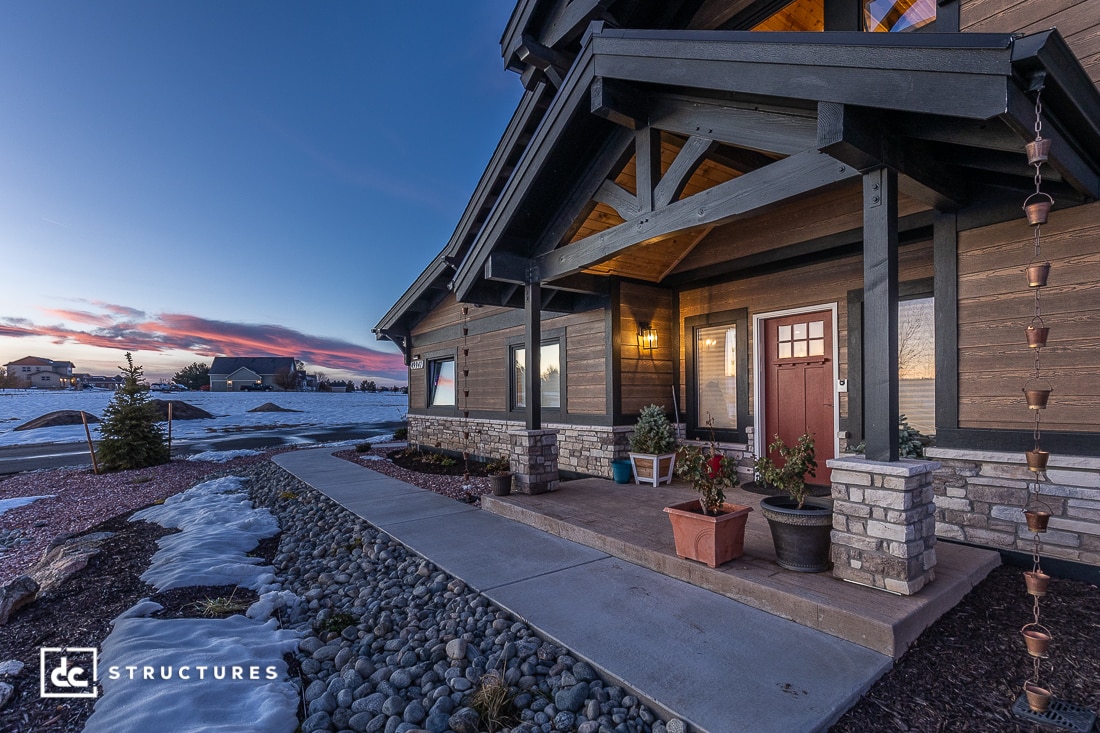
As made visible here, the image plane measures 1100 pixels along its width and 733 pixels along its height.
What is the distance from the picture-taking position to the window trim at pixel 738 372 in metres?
6.06

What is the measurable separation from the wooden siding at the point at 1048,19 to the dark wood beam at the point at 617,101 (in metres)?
2.49

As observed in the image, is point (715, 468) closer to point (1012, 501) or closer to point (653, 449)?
point (1012, 501)

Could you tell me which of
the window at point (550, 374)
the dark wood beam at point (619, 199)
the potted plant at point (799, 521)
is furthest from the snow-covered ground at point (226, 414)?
the potted plant at point (799, 521)

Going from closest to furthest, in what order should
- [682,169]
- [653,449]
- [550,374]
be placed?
1. [682,169]
2. [653,449]
3. [550,374]

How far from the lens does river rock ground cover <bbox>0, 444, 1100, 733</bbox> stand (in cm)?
196

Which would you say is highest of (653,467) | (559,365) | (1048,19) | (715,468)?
(1048,19)

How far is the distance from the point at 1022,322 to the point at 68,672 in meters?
6.19

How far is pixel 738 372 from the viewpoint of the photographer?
6141mm

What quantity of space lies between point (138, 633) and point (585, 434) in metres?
5.40

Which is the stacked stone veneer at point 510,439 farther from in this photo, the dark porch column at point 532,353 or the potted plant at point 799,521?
the potted plant at point 799,521

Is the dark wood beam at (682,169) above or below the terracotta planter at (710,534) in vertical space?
above

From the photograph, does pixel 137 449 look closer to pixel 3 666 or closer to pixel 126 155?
pixel 126 155

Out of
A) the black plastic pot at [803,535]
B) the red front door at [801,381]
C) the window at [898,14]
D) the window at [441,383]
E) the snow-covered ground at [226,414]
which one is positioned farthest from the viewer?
the snow-covered ground at [226,414]

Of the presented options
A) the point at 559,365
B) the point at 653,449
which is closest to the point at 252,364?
the point at 559,365
